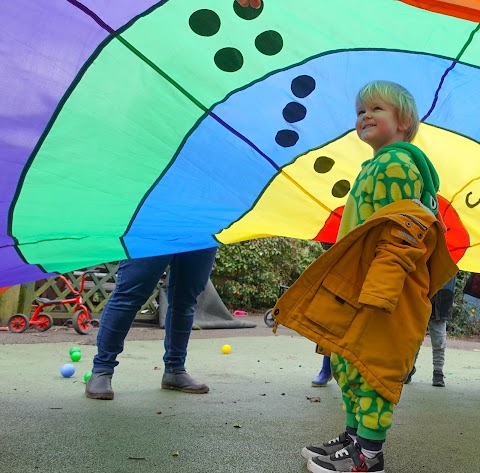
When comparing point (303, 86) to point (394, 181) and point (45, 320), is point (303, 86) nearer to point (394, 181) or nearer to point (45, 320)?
point (394, 181)

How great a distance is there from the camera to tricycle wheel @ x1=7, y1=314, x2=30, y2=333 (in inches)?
221

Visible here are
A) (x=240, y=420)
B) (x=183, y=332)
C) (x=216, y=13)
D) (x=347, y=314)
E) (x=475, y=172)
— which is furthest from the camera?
(x=183, y=332)

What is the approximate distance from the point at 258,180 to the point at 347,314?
2.97ft

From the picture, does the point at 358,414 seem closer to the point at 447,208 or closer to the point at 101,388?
the point at 101,388

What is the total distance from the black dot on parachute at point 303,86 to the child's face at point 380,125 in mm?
309

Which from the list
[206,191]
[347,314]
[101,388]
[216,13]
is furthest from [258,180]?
[101,388]

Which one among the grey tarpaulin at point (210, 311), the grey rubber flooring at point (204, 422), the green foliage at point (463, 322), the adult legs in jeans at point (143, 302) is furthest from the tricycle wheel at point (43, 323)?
the green foliage at point (463, 322)

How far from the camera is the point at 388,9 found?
1.71 meters

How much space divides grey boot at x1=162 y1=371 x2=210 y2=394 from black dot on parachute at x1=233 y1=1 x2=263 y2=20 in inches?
61.9

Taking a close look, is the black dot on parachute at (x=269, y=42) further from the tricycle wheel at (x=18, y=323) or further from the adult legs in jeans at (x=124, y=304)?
the tricycle wheel at (x=18, y=323)

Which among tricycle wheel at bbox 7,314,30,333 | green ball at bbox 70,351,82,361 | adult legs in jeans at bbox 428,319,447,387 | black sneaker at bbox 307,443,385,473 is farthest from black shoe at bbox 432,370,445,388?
tricycle wheel at bbox 7,314,30,333

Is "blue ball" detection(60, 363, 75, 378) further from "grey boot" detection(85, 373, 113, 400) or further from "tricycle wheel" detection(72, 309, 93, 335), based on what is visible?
"tricycle wheel" detection(72, 309, 93, 335)

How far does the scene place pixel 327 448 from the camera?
1.65 meters

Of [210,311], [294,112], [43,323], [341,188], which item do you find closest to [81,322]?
[43,323]
